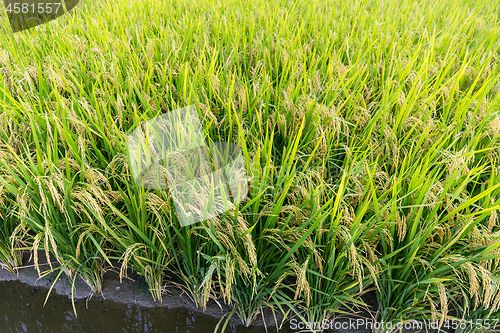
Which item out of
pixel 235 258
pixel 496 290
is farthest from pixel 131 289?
pixel 496 290

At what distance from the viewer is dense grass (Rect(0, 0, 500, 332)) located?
1247mm

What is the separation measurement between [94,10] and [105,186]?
2997 mm

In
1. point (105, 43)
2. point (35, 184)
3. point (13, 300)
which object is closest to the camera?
point (35, 184)

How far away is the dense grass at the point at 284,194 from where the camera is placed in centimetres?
125

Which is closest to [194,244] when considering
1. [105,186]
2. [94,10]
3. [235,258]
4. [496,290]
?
[235,258]

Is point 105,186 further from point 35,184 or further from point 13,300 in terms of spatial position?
point 13,300

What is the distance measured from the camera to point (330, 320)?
1450mm

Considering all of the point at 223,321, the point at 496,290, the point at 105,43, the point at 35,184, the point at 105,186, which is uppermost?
the point at 105,43

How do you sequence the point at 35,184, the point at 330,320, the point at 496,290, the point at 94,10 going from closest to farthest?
1. the point at 496,290
2. the point at 35,184
3. the point at 330,320
4. the point at 94,10

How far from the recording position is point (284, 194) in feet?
4.00

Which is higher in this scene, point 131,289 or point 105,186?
point 105,186

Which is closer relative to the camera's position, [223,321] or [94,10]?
[223,321]

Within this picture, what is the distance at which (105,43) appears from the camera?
7.73 ft

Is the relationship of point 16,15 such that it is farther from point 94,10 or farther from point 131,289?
point 131,289
